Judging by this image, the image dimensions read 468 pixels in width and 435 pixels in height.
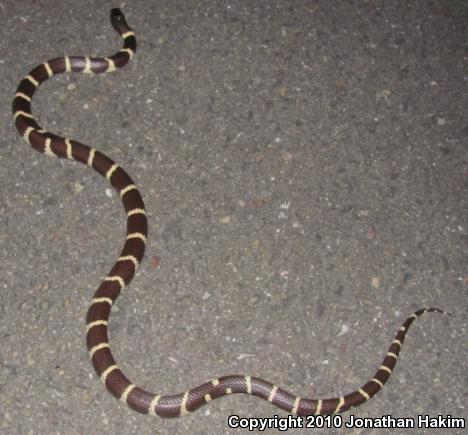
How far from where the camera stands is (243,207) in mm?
3670

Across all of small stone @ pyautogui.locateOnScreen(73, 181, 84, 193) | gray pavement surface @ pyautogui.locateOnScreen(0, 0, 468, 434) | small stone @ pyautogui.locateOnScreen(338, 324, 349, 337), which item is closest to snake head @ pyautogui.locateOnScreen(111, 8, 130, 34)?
gray pavement surface @ pyautogui.locateOnScreen(0, 0, 468, 434)

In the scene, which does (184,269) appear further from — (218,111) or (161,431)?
(218,111)

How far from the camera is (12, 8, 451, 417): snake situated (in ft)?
9.84

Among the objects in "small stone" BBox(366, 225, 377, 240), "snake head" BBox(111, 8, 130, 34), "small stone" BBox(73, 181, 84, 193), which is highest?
"snake head" BBox(111, 8, 130, 34)

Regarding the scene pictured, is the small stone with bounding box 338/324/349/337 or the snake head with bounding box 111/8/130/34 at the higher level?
the snake head with bounding box 111/8/130/34

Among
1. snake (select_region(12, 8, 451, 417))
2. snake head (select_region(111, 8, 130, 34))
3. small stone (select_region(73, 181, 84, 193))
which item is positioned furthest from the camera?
snake head (select_region(111, 8, 130, 34))

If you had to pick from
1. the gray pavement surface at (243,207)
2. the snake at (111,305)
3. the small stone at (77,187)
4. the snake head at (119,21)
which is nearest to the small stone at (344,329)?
the gray pavement surface at (243,207)

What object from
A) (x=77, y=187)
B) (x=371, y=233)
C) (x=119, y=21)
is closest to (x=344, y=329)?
(x=371, y=233)

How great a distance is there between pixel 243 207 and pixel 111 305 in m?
1.04

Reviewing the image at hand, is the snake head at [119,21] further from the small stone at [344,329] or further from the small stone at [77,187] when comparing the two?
the small stone at [344,329]

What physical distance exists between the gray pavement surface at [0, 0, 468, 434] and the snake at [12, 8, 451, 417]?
8 centimetres

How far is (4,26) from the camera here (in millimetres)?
4129

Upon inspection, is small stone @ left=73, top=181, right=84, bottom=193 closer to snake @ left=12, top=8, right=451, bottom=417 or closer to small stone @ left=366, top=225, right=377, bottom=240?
snake @ left=12, top=8, right=451, bottom=417

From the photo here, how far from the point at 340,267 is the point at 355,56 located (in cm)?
172
